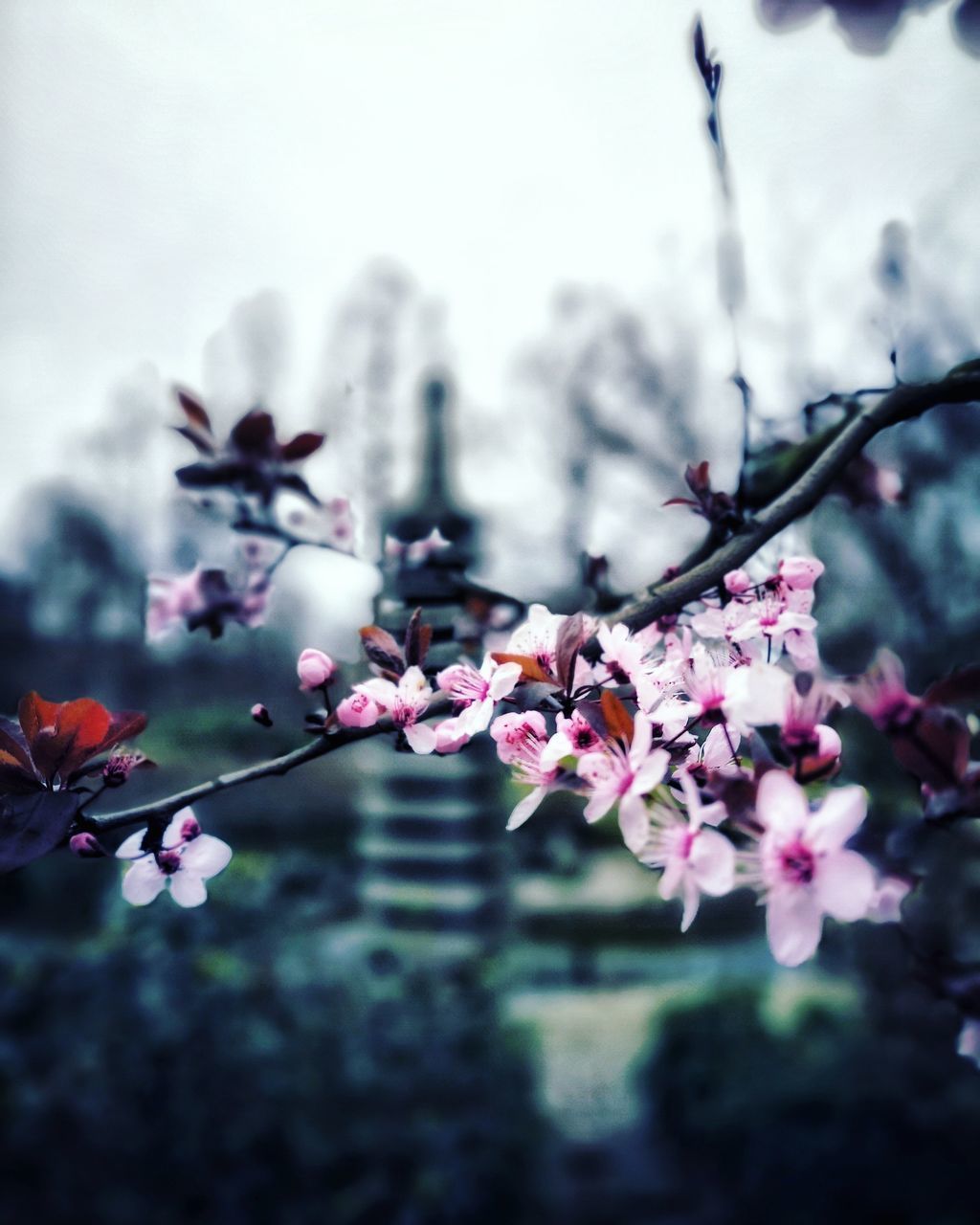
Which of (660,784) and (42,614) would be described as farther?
(42,614)

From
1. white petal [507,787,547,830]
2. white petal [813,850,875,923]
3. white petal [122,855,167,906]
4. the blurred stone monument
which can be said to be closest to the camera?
white petal [813,850,875,923]

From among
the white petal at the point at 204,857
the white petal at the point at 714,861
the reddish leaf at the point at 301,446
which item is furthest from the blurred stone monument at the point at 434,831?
the white petal at the point at 714,861

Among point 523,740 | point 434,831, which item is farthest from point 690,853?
point 434,831

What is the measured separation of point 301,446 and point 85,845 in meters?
0.36

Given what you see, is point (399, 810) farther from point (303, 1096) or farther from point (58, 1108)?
point (58, 1108)

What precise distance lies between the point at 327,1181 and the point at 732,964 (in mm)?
2341

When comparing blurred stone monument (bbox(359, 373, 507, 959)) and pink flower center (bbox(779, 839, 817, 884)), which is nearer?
pink flower center (bbox(779, 839, 817, 884))

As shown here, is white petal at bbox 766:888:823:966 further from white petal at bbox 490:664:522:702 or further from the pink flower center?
white petal at bbox 490:664:522:702

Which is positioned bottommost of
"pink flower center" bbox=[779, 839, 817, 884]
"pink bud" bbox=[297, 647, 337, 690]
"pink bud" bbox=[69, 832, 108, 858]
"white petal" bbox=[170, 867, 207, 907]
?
"white petal" bbox=[170, 867, 207, 907]

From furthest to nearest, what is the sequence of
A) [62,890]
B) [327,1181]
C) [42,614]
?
[42,614] → [62,890] → [327,1181]

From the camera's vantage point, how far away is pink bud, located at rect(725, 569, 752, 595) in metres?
0.66

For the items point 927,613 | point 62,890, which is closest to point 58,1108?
point 62,890

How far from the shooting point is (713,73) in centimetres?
56

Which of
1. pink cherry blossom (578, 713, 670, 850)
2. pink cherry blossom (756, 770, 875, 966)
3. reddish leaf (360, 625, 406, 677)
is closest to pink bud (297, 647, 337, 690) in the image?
reddish leaf (360, 625, 406, 677)
